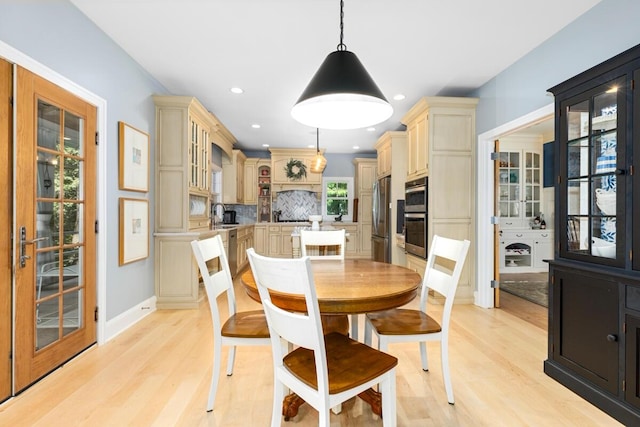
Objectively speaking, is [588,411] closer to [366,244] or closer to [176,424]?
[176,424]

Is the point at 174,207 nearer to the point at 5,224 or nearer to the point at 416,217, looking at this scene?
the point at 5,224

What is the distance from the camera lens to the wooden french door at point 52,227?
6.39 ft

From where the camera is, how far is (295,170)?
7.17m

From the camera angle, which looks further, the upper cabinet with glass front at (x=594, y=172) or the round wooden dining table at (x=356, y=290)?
the upper cabinet with glass front at (x=594, y=172)

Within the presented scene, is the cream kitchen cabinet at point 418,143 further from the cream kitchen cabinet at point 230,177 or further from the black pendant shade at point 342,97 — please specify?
the cream kitchen cabinet at point 230,177

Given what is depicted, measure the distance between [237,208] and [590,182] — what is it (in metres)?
6.50

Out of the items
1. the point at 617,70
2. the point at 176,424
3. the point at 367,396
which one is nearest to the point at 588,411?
the point at 367,396

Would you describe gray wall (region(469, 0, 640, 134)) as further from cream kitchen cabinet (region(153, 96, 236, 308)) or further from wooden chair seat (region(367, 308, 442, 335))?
cream kitchen cabinet (region(153, 96, 236, 308))

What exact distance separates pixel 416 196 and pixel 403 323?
8.39 ft

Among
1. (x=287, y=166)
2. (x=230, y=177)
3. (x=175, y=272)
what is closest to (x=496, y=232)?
(x=175, y=272)

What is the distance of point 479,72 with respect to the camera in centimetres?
341

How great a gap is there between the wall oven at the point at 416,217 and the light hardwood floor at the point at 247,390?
4.27 feet

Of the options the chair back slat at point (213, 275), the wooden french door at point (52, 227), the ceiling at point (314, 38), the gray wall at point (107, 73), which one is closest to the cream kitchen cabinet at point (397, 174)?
the ceiling at point (314, 38)

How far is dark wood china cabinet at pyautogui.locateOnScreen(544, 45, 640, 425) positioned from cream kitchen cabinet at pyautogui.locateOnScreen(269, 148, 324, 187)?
525 centimetres
